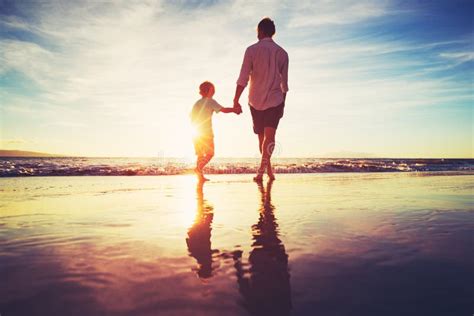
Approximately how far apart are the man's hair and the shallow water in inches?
180

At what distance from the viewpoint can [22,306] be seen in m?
1.14

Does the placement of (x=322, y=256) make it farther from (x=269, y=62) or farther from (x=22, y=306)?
(x=269, y=62)

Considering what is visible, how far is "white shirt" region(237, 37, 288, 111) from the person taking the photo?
6.39 m

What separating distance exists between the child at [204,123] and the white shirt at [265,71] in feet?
5.70

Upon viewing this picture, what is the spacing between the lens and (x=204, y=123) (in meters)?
8.09

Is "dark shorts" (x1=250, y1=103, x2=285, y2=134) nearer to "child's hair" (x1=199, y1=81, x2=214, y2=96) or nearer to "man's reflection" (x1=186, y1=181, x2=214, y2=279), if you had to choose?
"child's hair" (x1=199, y1=81, x2=214, y2=96)

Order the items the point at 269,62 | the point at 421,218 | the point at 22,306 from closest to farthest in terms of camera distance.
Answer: the point at 22,306
the point at 421,218
the point at 269,62

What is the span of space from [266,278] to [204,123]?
689 cm

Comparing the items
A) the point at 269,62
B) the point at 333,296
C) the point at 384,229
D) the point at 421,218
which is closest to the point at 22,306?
the point at 333,296

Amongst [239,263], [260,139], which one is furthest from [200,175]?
[239,263]

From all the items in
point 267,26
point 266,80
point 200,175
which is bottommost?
point 200,175

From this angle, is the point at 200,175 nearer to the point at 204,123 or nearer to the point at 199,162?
the point at 199,162

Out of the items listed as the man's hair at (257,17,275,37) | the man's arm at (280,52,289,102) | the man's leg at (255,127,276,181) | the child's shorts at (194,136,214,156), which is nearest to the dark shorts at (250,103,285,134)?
the man's leg at (255,127,276,181)

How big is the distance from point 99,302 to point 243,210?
2.15 m
